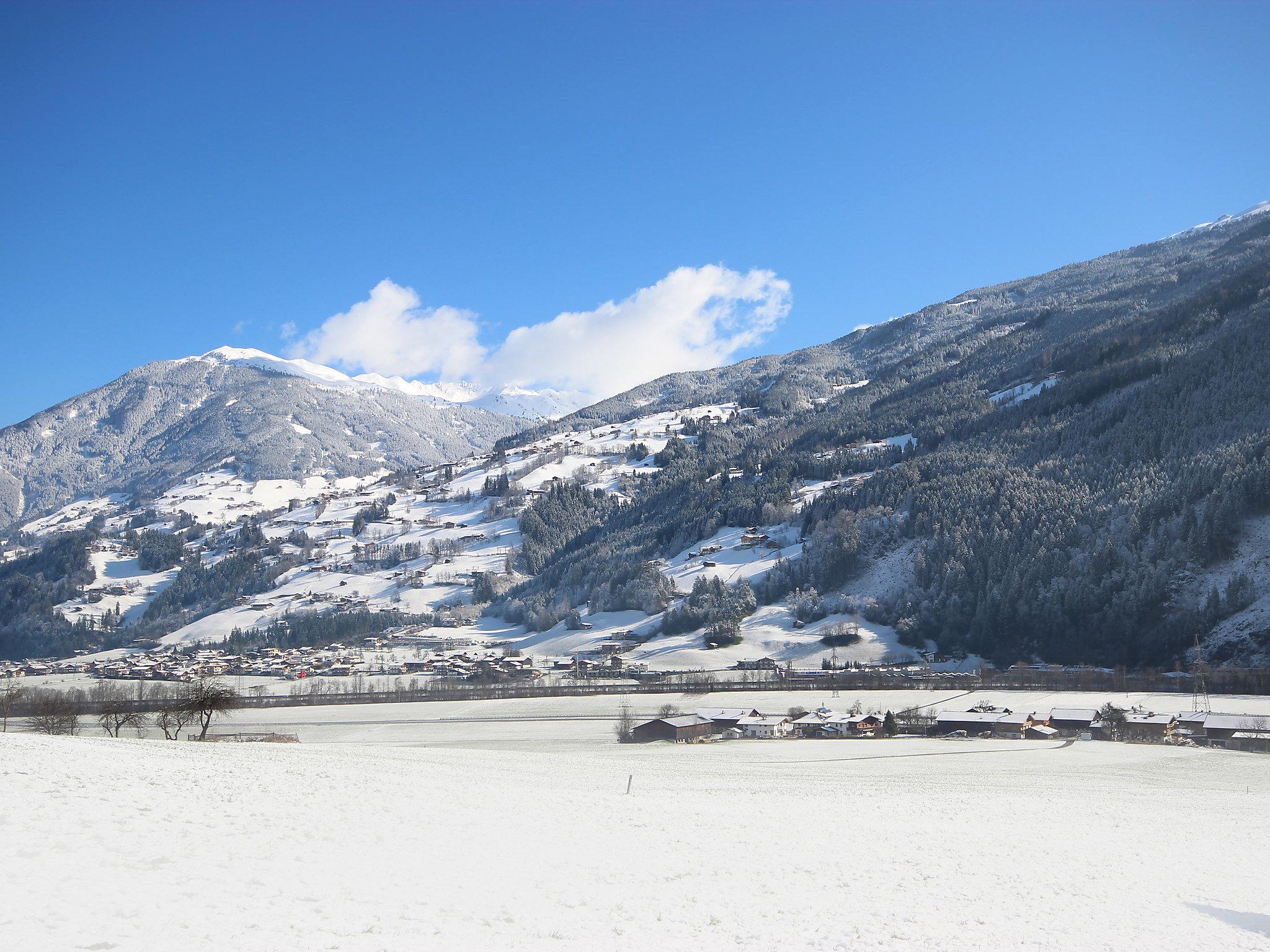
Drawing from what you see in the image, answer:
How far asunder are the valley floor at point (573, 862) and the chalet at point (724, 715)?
A: 2835 centimetres

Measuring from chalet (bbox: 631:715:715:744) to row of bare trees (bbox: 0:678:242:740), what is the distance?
1049 inches

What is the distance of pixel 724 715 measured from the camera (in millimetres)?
64750

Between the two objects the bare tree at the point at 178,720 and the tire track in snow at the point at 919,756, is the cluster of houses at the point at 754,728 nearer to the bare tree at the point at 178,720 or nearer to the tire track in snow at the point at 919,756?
the tire track in snow at the point at 919,756

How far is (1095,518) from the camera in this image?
3804 inches

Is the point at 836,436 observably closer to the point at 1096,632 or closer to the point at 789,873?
the point at 1096,632

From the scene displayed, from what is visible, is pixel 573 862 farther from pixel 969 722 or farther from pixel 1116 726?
pixel 1116 726

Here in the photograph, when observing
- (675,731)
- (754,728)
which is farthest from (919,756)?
(675,731)

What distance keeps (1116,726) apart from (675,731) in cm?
2711

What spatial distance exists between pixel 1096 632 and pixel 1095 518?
52.7ft

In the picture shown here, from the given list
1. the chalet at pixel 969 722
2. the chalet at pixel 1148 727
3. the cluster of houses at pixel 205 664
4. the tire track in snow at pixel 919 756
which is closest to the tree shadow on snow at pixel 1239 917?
the tire track in snow at pixel 919 756

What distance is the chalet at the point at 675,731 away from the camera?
58531 mm

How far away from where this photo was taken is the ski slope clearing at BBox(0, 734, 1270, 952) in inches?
571

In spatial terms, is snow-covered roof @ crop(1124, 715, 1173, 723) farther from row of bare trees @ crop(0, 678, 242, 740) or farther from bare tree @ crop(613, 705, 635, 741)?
row of bare trees @ crop(0, 678, 242, 740)

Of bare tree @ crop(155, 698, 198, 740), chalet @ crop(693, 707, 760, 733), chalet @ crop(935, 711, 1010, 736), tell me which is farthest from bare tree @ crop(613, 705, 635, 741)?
bare tree @ crop(155, 698, 198, 740)
